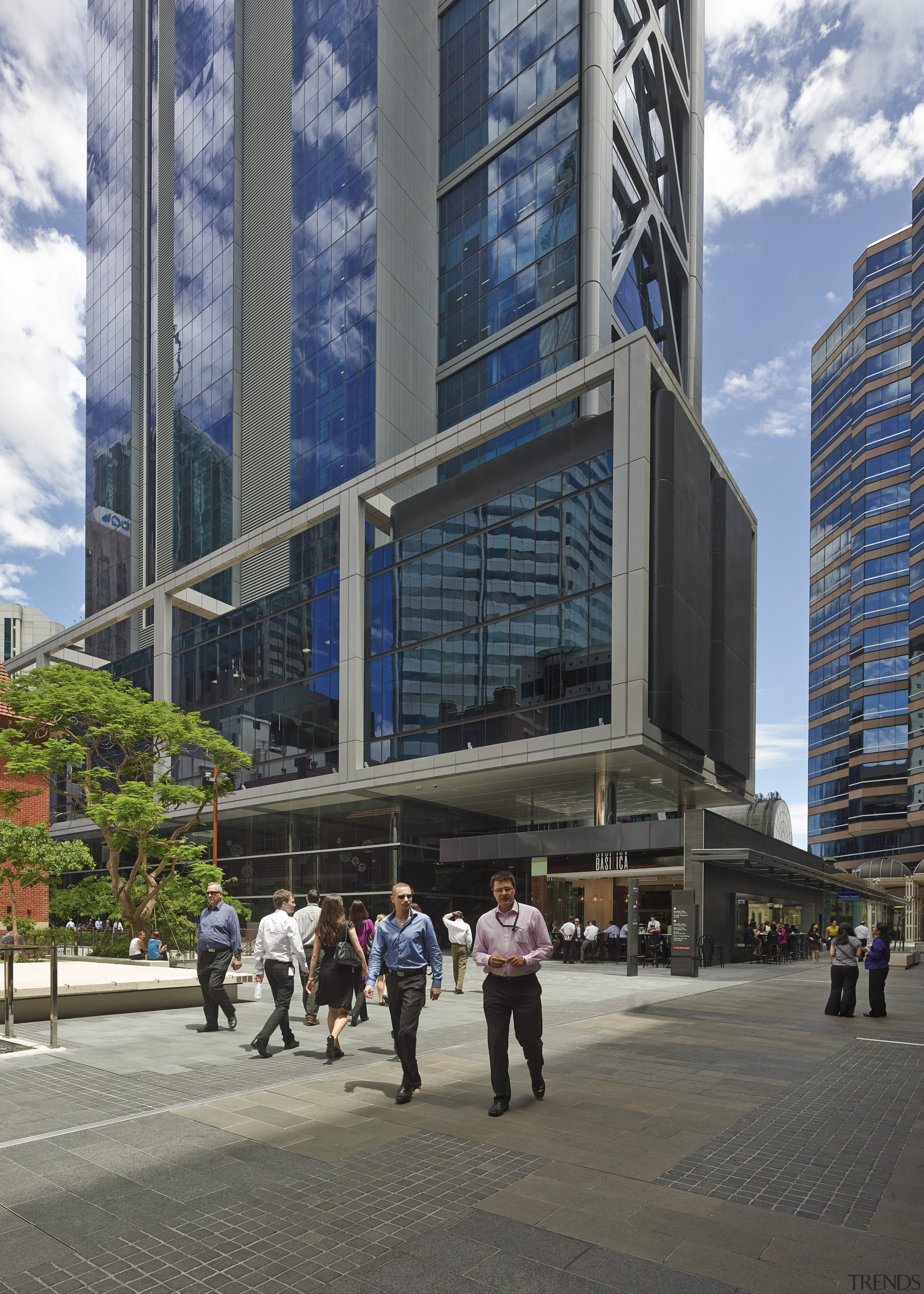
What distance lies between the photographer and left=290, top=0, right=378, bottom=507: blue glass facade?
153ft

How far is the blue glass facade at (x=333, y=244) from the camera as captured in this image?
153 feet

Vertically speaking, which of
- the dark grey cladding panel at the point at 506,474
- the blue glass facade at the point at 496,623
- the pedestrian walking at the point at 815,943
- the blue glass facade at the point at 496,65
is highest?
the blue glass facade at the point at 496,65

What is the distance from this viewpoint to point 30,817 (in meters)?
26.5

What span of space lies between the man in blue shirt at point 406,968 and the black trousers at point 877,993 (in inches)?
417

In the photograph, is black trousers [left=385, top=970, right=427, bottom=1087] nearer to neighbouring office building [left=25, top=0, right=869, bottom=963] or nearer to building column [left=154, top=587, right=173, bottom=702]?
neighbouring office building [left=25, top=0, right=869, bottom=963]

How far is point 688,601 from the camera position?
1323 inches

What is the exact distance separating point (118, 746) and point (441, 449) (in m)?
16.8

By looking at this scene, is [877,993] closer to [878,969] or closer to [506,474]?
[878,969]

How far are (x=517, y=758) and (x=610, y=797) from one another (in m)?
4.61

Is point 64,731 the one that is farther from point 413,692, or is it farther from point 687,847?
point 687,847

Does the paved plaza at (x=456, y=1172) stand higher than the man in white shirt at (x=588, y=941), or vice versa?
the paved plaza at (x=456, y=1172)

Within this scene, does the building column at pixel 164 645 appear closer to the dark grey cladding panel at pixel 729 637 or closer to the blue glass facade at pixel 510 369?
the blue glass facade at pixel 510 369

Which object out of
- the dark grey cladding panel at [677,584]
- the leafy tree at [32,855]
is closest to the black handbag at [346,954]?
the leafy tree at [32,855]

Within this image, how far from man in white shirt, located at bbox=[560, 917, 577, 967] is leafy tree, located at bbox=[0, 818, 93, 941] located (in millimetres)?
15384
